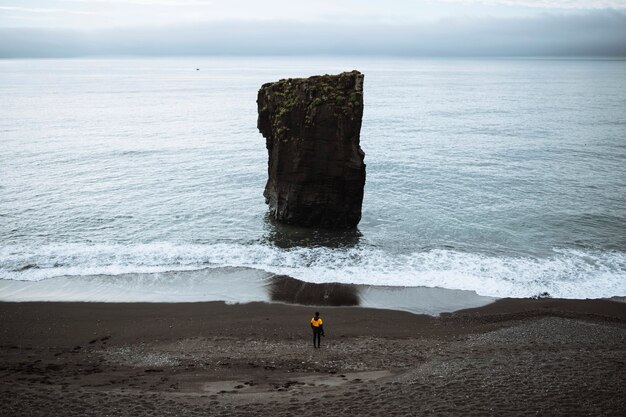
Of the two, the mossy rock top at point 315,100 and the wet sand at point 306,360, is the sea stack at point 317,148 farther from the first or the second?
the wet sand at point 306,360

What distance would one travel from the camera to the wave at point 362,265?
29.0 m

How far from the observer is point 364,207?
1628 inches

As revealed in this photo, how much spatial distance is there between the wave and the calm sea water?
0.12 meters

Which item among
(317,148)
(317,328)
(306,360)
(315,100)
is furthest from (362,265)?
(306,360)

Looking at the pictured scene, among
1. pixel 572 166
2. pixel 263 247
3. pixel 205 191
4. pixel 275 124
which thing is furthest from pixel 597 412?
pixel 572 166

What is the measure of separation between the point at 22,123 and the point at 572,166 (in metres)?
75.9

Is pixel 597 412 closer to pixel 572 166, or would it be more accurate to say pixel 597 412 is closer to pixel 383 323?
pixel 383 323

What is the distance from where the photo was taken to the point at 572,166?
52.7 m

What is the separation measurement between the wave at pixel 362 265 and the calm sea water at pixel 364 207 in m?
0.12

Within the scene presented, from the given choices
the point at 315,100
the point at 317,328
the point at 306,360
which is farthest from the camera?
the point at 315,100

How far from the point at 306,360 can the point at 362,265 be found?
1143 cm

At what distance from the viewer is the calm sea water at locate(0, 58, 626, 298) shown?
31.0 meters

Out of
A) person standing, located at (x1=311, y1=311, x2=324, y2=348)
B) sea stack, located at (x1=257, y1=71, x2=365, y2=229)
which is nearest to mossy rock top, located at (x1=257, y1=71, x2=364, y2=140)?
sea stack, located at (x1=257, y1=71, x2=365, y2=229)

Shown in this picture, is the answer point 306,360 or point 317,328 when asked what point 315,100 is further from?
point 306,360
